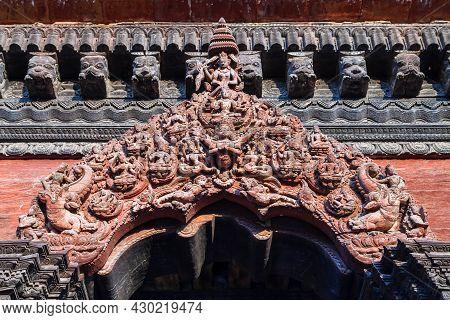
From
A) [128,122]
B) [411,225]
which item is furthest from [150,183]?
[411,225]

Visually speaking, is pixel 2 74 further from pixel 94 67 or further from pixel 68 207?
pixel 68 207

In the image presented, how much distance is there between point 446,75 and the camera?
7113 millimetres

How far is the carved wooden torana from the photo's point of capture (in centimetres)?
495

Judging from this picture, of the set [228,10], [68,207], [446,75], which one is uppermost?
[228,10]

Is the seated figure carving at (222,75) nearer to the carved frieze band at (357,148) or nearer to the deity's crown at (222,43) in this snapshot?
the deity's crown at (222,43)

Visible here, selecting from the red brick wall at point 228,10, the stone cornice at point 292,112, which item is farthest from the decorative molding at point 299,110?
the red brick wall at point 228,10

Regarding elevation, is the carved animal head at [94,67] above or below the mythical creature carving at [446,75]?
above

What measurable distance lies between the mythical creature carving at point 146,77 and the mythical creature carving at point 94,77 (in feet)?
1.02

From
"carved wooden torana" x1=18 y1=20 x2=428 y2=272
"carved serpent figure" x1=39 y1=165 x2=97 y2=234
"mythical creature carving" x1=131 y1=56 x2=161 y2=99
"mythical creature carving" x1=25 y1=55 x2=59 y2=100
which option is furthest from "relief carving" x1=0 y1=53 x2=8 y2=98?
"carved serpent figure" x1=39 y1=165 x2=97 y2=234

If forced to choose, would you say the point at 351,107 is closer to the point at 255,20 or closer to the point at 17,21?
the point at 255,20

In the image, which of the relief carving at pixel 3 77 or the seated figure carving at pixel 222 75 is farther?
the relief carving at pixel 3 77

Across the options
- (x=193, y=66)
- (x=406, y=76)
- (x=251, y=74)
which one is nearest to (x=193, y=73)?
(x=193, y=66)

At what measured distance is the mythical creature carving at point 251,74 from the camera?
700cm

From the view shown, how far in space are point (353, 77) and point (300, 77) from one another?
1.77ft
